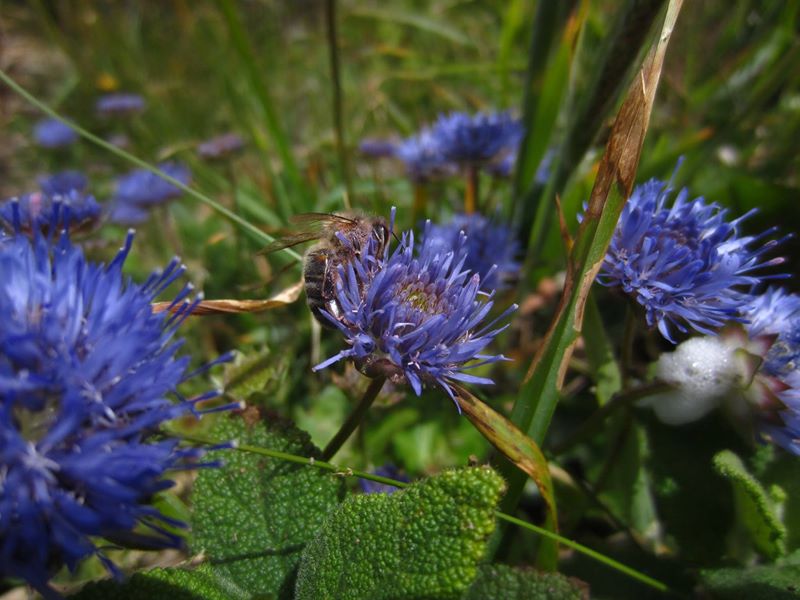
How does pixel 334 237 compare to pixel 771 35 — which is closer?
pixel 334 237

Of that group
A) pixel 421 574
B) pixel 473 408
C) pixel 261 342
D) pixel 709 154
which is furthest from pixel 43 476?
pixel 709 154

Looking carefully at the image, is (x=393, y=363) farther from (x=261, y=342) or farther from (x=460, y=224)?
(x=261, y=342)

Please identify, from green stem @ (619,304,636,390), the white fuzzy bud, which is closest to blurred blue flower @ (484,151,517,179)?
green stem @ (619,304,636,390)

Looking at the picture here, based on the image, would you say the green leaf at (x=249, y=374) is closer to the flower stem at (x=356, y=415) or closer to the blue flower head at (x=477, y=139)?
the flower stem at (x=356, y=415)

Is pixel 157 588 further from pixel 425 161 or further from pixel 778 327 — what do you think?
pixel 425 161

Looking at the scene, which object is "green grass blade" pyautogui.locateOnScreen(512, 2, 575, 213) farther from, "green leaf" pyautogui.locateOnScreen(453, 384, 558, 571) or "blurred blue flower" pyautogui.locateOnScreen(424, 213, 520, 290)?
"green leaf" pyautogui.locateOnScreen(453, 384, 558, 571)

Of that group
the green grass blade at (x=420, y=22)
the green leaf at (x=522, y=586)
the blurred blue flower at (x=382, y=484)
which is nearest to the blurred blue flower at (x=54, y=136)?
the green grass blade at (x=420, y=22)
